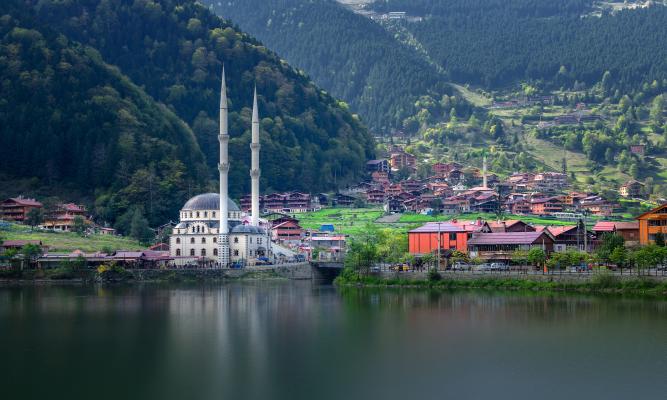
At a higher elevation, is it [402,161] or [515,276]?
[402,161]

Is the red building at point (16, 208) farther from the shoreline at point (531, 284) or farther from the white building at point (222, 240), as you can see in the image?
the shoreline at point (531, 284)

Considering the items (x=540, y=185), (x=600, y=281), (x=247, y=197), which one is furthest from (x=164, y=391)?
(x=540, y=185)

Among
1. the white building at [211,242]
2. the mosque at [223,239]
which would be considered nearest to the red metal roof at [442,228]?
the mosque at [223,239]

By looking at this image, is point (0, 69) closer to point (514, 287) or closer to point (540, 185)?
point (540, 185)

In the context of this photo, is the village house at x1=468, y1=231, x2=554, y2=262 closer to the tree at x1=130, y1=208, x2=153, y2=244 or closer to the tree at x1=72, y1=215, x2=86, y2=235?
the tree at x1=130, y1=208, x2=153, y2=244

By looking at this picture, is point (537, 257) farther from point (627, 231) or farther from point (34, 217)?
point (34, 217)

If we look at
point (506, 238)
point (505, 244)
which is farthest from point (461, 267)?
point (506, 238)
